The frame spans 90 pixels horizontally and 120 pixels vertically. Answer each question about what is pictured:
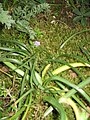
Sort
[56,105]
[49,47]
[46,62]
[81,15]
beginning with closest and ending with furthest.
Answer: [56,105] < [46,62] < [49,47] < [81,15]

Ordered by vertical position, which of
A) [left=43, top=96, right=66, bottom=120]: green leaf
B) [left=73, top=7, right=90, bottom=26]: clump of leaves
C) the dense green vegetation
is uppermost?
[left=73, top=7, right=90, bottom=26]: clump of leaves

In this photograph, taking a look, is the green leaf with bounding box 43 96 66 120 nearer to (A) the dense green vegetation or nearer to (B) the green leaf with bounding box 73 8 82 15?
(A) the dense green vegetation

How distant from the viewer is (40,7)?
1964mm

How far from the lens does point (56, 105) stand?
1587 mm

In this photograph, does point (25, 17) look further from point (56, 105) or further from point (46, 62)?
point (56, 105)

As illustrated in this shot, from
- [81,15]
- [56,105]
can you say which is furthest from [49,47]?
[56,105]

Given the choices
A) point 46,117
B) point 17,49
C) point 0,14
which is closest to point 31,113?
point 46,117

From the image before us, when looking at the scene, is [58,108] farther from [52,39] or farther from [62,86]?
[52,39]

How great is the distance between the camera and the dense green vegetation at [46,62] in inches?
65.5

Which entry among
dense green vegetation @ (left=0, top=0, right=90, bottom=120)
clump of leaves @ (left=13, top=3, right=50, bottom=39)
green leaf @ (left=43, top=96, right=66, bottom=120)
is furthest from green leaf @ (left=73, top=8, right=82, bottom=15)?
green leaf @ (left=43, top=96, right=66, bottom=120)

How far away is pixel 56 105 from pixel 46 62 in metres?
0.38

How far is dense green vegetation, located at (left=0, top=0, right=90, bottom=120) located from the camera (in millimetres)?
1663

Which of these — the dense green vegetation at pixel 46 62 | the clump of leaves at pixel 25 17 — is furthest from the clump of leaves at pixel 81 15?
the clump of leaves at pixel 25 17

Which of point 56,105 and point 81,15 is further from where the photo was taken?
point 81,15
